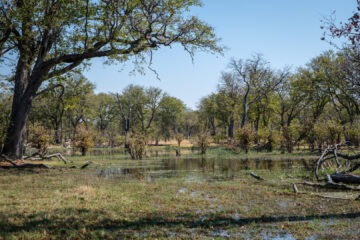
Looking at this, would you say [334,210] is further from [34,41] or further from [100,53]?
[34,41]

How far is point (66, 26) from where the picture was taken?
819 inches

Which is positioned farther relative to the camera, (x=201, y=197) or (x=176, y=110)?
(x=176, y=110)

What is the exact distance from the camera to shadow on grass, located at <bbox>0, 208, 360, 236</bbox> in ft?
22.0

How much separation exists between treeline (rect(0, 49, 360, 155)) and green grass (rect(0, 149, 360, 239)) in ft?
27.2

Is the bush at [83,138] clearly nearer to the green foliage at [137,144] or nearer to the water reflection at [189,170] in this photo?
the green foliage at [137,144]

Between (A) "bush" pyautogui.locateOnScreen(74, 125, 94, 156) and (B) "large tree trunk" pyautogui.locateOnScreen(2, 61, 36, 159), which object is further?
(A) "bush" pyautogui.locateOnScreen(74, 125, 94, 156)

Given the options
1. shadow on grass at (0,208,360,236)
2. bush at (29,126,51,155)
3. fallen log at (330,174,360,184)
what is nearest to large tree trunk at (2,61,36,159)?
bush at (29,126,51,155)

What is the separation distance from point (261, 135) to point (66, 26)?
102 feet

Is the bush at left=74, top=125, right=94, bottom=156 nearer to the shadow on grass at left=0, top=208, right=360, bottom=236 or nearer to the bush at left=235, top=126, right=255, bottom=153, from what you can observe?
the bush at left=235, top=126, right=255, bottom=153

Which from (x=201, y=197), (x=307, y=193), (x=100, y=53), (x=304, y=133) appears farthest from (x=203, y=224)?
(x=304, y=133)

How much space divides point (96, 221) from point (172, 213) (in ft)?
7.19

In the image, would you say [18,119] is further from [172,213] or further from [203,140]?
[203,140]

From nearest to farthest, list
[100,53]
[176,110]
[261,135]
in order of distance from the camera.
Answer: [100,53]
[261,135]
[176,110]

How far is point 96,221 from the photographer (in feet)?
24.3
